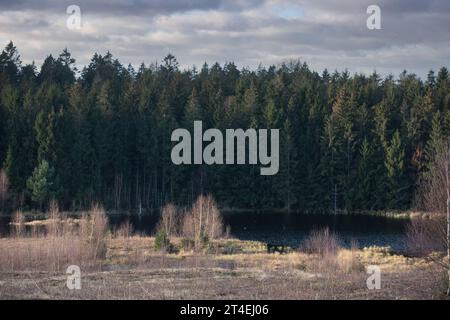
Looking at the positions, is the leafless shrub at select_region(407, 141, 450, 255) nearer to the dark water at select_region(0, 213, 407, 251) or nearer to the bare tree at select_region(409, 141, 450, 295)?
Result: the bare tree at select_region(409, 141, 450, 295)

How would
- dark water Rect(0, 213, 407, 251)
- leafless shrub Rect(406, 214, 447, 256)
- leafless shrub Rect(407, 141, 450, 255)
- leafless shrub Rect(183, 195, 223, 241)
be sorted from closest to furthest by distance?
leafless shrub Rect(407, 141, 450, 255), leafless shrub Rect(406, 214, 447, 256), leafless shrub Rect(183, 195, 223, 241), dark water Rect(0, 213, 407, 251)

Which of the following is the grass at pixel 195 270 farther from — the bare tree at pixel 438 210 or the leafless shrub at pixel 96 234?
the bare tree at pixel 438 210

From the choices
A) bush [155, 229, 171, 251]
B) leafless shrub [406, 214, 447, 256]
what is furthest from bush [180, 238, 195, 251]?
leafless shrub [406, 214, 447, 256]

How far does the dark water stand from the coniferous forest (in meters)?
6.10

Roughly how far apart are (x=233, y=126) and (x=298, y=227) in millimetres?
21334

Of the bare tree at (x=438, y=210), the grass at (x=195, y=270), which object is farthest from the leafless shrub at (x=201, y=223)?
the bare tree at (x=438, y=210)

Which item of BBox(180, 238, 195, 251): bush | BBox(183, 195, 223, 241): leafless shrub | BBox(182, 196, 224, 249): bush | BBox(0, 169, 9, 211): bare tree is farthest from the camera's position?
BBox(0, 169, 9, 211): bare tree

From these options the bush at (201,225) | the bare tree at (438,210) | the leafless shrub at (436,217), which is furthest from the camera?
the bush at (201,225)

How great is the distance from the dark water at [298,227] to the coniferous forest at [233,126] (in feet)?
20.0

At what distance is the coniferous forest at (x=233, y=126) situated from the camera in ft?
213

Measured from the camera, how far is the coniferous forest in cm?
6488

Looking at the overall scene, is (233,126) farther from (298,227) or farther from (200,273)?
(200,273)
